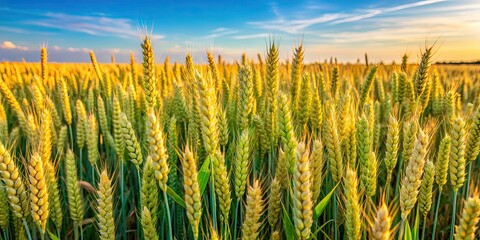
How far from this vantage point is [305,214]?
1410mm

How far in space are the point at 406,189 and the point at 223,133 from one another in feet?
3.70

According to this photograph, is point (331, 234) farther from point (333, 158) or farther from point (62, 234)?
point (62, 234)

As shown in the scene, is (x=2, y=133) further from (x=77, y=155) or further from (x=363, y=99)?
(x=363, y=99)

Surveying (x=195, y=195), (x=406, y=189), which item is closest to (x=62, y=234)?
(x=195, y=195)

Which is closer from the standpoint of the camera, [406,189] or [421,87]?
[406,189]

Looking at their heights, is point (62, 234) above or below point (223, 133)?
below

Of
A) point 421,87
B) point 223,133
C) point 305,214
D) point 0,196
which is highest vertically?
point 421,87

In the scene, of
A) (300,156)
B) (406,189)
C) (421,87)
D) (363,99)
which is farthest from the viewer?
(363,99)

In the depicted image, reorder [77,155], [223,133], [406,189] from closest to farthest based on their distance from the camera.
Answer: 1. [406,189]
2. [223,133]
3. [77,155]

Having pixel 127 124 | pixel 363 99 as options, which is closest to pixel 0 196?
pixel 127 124

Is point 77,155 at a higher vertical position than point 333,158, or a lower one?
lower

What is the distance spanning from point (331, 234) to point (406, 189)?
0.99m

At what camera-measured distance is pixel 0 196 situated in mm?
2002

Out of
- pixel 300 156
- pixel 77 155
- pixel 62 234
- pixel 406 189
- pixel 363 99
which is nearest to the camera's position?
pixel 300 156
